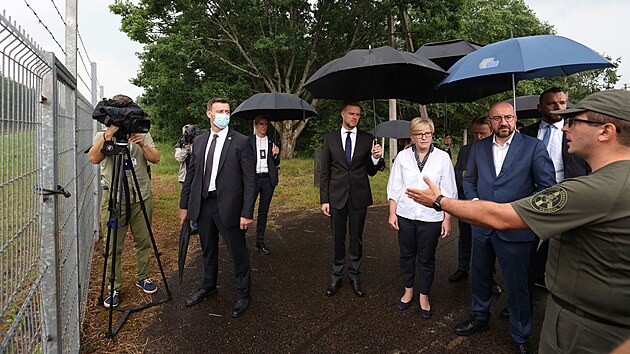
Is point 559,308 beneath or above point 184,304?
above

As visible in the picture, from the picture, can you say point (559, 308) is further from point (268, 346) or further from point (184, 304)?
point (184, 304)

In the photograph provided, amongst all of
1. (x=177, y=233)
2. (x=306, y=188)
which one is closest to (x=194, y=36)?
(x=306, y=188)

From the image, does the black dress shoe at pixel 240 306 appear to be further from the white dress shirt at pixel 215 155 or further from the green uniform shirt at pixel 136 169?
the green uniform shirt at pixel 136 169

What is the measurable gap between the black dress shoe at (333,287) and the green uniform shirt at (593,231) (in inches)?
102

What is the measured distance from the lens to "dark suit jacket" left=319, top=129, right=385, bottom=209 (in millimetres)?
3871

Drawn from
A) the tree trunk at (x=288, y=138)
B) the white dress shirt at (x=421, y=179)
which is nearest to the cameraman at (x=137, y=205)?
the white dress shirt at (x=421, y=179)

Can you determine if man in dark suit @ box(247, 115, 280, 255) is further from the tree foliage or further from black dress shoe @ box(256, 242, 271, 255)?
the tree foliage

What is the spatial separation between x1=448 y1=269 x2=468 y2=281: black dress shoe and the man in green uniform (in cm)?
269

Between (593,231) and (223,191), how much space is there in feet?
9.49

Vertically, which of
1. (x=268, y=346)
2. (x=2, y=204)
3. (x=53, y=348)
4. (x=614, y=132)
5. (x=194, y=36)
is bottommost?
(x=268, y=346)

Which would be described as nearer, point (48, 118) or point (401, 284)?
point (48, 118)

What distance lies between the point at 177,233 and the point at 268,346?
387 centimetres

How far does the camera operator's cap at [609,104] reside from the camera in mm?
1454

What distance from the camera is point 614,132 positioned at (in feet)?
4.88
